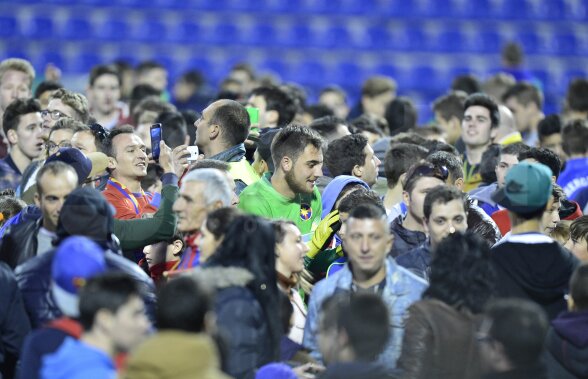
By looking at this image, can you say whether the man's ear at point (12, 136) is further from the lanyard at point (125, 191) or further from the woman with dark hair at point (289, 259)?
the woman with dark hair at point (289, 259)

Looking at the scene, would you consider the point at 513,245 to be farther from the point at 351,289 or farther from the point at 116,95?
the point at 116,95

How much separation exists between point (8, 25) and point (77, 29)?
121 cm

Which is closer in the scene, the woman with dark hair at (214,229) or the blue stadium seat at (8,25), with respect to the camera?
the woman with dark hair at (214,229)

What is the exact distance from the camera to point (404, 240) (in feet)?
24.6

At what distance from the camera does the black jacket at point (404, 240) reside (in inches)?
293

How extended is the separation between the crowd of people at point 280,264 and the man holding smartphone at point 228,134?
11mm

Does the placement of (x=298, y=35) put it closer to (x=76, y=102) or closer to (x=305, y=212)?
(x=76, y=102)

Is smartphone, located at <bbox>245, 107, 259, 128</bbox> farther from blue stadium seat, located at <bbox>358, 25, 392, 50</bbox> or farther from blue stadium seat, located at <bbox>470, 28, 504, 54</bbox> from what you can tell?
blue stadium seat, located at <bbox>470, 28, 504, 54</bbox>

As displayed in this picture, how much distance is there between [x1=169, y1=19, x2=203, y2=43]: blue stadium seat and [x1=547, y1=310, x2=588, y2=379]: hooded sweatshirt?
16513 millimetres

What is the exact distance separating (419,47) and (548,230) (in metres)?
14.7

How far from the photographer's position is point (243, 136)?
28.6ft

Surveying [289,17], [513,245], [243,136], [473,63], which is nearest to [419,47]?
[473,63]

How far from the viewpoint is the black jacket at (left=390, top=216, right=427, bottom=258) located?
7.44 metres

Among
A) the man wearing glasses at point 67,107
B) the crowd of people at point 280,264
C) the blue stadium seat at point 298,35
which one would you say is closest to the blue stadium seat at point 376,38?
the blue stadium seat at point 298,35
